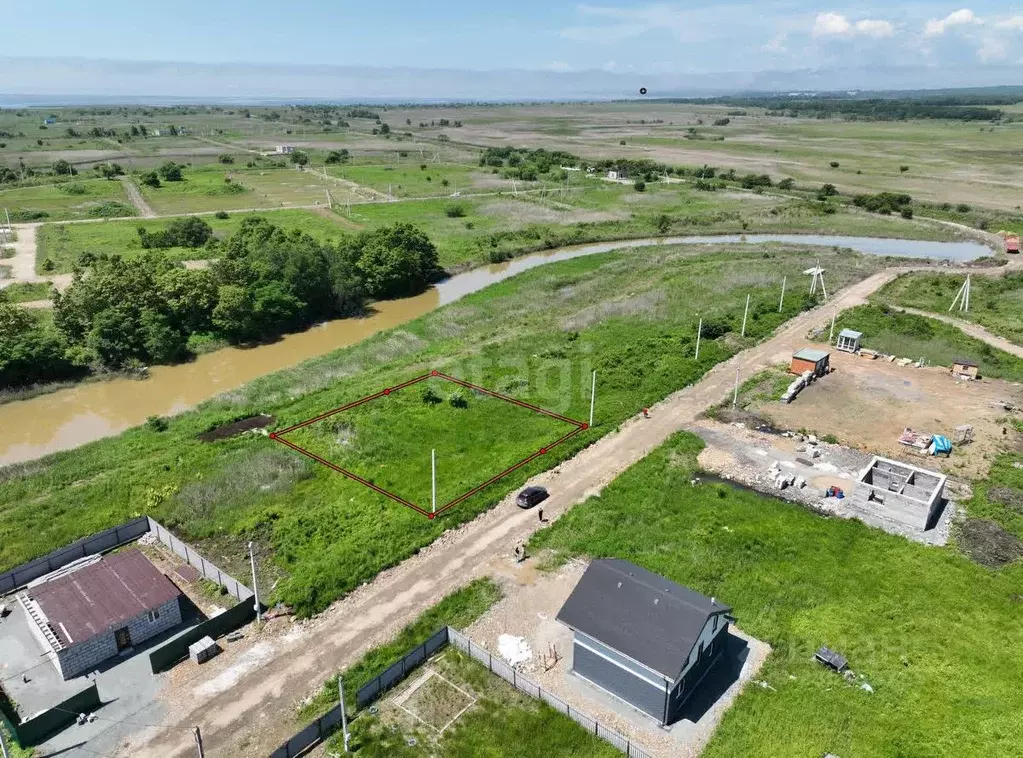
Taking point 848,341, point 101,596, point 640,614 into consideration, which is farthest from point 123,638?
point 848,341

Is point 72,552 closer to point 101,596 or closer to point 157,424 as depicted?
point 101,596

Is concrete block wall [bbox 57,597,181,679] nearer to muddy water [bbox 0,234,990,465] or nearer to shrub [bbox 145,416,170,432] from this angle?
shrub [bbox 145,416,170,432]

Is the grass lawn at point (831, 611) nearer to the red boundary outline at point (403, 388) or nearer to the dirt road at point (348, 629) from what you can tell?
the dirt road at point (348, 629)

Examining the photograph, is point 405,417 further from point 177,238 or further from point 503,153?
point 503,153

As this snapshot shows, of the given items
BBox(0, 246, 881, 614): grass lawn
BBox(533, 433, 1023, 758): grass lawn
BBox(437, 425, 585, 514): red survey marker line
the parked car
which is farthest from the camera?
BBox(437, 425, 585, 514): red survey marker line

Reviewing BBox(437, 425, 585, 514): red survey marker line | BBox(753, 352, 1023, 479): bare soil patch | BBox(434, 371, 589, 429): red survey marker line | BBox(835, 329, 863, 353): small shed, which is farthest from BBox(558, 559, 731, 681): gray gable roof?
BBox(835, 329, 863, 353): small shed

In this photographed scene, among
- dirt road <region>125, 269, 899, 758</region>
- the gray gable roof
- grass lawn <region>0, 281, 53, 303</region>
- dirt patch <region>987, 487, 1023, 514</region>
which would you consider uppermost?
the gray gable roof

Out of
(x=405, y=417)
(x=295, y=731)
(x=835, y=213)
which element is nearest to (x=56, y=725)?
(x=295, y=731)
